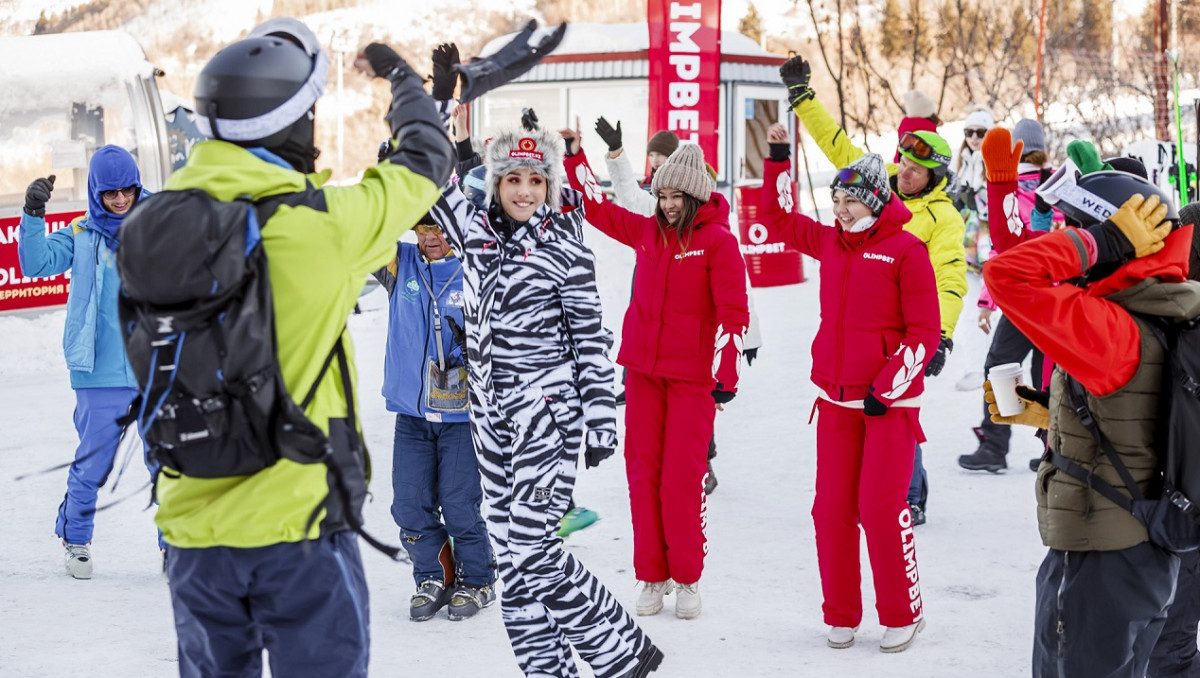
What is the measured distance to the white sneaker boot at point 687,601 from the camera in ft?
17.6

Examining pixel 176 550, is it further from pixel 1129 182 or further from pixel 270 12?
pixel 270 12

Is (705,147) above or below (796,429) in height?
above

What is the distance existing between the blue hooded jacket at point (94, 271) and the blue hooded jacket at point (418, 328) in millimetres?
1296

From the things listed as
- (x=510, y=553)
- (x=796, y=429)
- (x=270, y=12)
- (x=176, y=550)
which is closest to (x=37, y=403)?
(x=796, y=429)

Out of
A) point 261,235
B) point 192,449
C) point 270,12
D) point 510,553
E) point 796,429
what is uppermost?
point 270,12

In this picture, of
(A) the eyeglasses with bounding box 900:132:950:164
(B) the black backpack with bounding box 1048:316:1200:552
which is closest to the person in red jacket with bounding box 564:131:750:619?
(A) the eyeglasses with bounding box 900:132:950:164

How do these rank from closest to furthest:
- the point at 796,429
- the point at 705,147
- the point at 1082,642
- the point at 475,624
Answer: the point at 1082,642
the point at 475,624
the point at 796,429
the point at 705,147

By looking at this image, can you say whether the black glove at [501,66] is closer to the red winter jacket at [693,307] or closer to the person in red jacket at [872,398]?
the person in red jacket at [872,398]

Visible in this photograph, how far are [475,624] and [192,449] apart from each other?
2915mm

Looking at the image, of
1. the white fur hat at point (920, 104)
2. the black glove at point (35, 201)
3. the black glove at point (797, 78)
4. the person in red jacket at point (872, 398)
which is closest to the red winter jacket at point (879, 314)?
the person in red jacket at point (872, 398)

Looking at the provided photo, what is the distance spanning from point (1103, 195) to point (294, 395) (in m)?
2.16

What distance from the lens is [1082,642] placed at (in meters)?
3.30

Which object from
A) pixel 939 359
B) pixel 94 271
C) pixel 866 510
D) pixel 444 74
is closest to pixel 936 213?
pixel 939 359

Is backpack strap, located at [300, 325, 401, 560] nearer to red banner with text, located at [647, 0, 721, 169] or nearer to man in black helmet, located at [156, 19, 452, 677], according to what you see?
man in black helmet, located at [156, 19, 452, 677]
